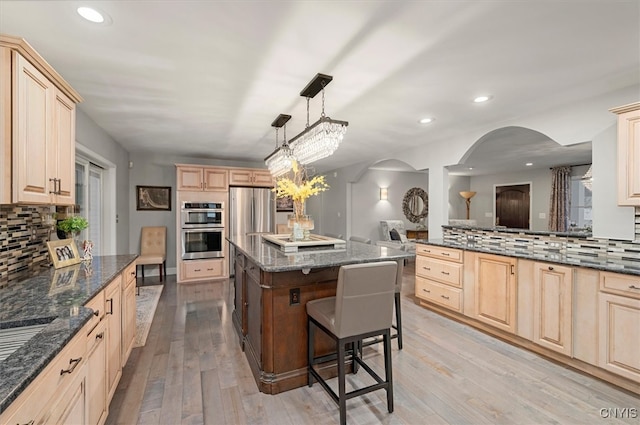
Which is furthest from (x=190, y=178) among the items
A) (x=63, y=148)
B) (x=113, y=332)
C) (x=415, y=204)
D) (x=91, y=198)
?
(x=415, y=204)

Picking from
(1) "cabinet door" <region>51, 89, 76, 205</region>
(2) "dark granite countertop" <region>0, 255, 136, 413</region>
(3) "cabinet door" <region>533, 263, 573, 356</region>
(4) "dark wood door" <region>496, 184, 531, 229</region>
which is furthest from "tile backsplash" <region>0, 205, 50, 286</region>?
(4) "dark wood door" <region>496, 184, 531, 229</region>

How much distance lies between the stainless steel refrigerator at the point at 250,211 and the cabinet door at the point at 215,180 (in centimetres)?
18

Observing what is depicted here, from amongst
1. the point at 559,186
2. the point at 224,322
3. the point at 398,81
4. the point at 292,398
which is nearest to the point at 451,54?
the point at 398,81

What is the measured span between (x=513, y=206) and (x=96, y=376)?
980cm

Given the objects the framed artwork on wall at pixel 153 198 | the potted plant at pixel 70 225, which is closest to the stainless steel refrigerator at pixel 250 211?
the framed artwork on wall at pixel 153 198

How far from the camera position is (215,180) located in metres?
5.67

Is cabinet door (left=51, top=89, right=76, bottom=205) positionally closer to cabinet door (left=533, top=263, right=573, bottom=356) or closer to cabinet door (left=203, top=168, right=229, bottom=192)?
cabinet door (left=203, top=168, right=229, bottom=192)

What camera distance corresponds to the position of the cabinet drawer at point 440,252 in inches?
140

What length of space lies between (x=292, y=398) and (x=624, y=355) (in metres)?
2.47

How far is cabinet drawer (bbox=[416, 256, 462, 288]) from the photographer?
354cm

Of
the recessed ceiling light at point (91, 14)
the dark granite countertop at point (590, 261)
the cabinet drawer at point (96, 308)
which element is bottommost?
the cabinet drawer at point (96, 308)

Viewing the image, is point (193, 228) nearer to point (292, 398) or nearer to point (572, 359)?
point (292, 398)

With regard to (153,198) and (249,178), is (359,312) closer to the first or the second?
(249,178)

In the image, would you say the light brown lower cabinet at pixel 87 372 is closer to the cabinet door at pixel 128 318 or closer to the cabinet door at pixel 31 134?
the cabinet door at pixel 128 318
